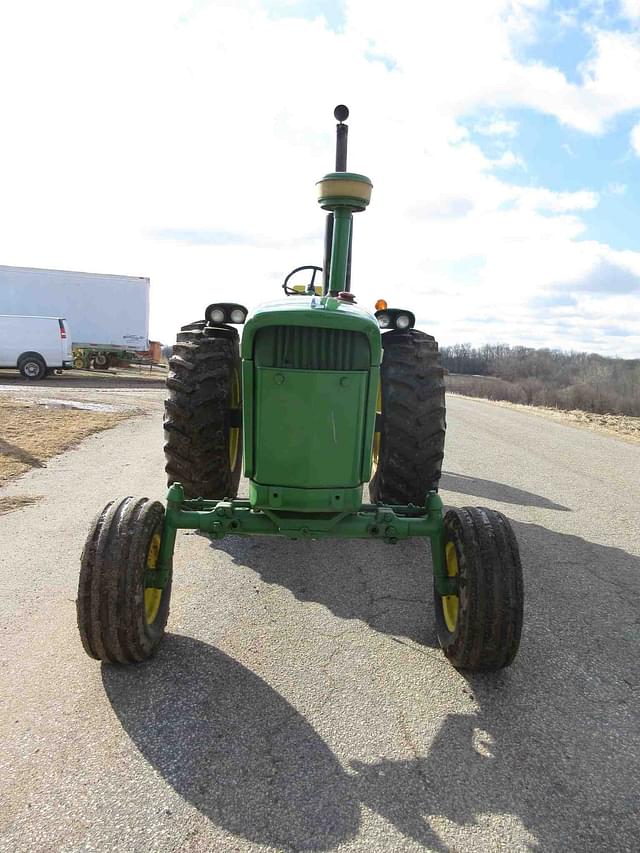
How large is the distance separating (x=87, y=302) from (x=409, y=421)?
20372mm

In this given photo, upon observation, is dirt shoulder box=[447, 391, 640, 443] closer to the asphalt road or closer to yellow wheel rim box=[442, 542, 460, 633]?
the asphalt road

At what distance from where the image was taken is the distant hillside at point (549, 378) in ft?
96.6

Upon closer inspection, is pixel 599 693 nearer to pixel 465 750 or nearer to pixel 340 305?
pixel 465 750

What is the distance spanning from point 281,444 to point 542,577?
230 cm

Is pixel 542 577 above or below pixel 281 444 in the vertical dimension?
below


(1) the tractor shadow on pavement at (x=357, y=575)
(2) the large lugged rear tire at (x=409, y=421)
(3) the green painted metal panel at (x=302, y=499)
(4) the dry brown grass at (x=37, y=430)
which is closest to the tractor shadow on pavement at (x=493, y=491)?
(1) the tractor shadow on pavement at (x=357, y=575)

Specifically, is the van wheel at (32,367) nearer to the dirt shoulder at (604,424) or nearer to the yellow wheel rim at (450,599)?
the dirt shoulder at (604,424)

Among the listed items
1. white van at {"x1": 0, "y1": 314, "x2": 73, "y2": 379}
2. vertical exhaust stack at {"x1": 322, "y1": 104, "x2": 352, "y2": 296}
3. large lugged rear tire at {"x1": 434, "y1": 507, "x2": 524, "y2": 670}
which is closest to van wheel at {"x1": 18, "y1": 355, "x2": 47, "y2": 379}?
white van at {"x1": 0, "y1": 314, "x2": 73, "y2": 379}

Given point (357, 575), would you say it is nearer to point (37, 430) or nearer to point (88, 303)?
point (37, 430)

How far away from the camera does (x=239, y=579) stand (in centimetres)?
400

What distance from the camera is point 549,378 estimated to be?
47.3m

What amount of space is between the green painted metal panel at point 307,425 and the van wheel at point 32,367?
59.5ft

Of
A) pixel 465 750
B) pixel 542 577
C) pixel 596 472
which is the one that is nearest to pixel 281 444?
pixel 465 750

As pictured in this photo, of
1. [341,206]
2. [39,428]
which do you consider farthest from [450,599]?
[39,428]
